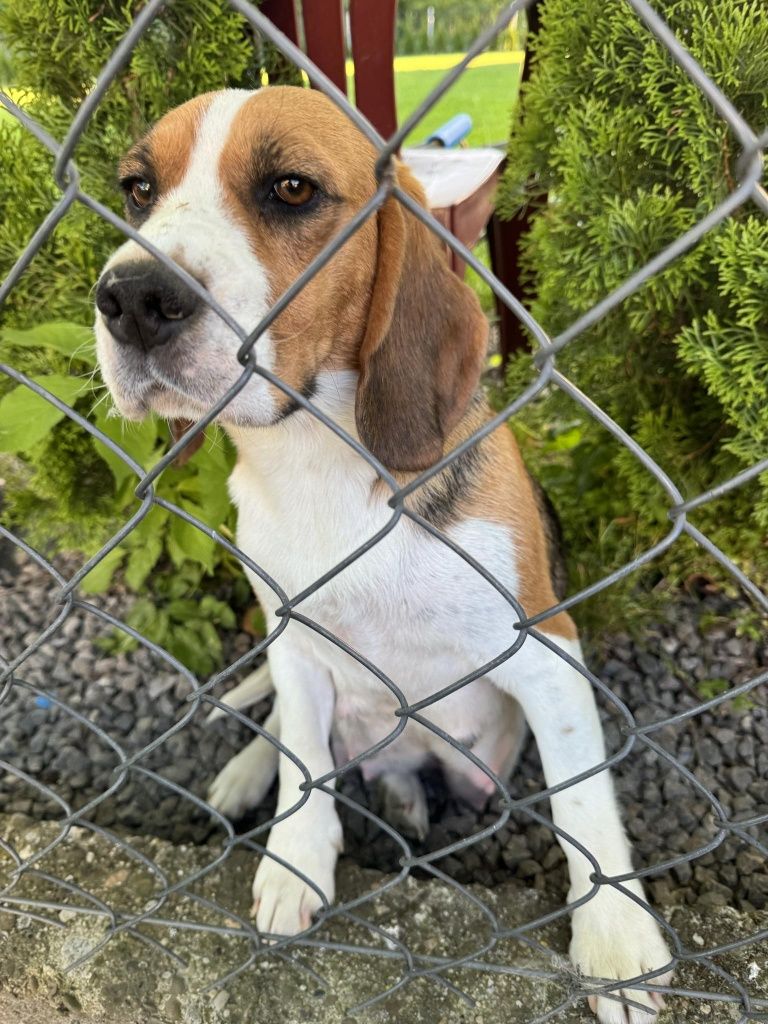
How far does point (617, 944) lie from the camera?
5.86ft

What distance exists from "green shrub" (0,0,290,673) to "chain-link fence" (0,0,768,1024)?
0.70 m

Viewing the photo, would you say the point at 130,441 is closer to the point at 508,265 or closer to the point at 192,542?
the point at 192,542

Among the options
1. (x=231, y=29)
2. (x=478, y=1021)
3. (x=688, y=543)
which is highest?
(x=231, y=29)

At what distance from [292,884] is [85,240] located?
1994 mm

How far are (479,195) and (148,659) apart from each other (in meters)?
2.25

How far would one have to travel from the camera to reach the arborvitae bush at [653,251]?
194 cm

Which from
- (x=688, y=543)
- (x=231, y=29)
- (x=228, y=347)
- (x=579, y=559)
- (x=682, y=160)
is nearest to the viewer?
(x=228, y=347)

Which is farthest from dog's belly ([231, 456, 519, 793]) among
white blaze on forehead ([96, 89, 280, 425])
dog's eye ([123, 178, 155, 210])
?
dog's eye ([123, 178, 155, 210])

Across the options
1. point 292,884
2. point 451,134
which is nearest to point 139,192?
point 292,884

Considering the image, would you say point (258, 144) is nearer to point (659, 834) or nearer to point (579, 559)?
point (579, 559)

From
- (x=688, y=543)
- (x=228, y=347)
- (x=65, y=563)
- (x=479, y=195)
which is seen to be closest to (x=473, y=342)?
(x=228, y=347)

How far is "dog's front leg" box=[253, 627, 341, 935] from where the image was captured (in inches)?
78.9

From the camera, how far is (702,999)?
5.44 ft

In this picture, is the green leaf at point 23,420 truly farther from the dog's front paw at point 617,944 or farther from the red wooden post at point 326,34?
the dog's front paw at point 617,944
